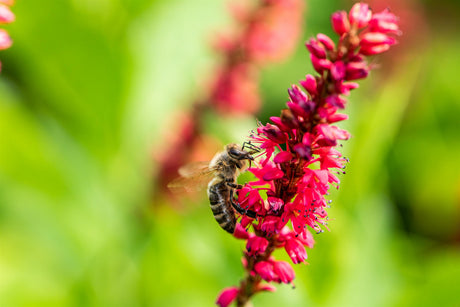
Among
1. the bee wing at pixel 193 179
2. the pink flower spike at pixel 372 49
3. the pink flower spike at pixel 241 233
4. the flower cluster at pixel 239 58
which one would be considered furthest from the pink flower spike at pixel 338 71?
the flower cluster at pixel 239 58

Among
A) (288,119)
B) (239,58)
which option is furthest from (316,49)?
(239,58)

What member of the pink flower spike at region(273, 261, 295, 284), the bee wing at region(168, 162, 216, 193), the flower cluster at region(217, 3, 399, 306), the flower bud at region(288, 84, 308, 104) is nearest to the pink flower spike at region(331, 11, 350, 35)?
the flower cluster at region(217, 3, 399, 306)

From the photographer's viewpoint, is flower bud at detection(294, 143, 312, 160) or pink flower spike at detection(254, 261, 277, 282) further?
pink flower spike at detection(254, 261, 277, 282)

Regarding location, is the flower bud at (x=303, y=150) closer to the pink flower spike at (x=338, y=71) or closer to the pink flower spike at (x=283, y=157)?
the pink flower spike at (x=283, y=157)

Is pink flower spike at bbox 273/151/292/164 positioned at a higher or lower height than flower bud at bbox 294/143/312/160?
higher

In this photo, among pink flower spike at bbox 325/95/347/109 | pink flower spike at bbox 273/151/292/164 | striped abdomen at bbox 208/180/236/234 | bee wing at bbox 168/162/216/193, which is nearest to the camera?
pink flower spike at bbox 325/95/347/109

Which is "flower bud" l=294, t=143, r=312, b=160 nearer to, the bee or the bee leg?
the bee leg

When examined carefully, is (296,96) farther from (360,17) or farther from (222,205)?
(222,205)
